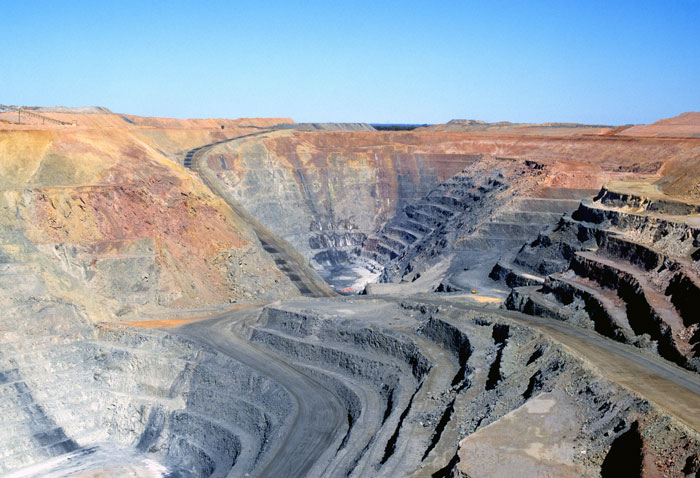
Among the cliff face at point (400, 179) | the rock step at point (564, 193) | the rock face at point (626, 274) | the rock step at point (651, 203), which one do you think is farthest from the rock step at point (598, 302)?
the rock step at point (564, 193)

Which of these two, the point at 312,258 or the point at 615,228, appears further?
the point at 312,258

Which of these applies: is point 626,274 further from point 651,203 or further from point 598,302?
point 651,203

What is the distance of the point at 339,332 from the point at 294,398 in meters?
6.30

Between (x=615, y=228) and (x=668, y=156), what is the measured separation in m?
34.2

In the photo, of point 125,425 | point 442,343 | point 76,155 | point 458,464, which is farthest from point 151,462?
point 76,155

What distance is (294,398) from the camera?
3456cm

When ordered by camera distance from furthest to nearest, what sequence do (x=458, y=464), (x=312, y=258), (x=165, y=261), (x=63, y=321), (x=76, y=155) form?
(x=312, y=258), (x=76, y=155), (x=165, y=261), (x=63, y=321), (x=458, y=464)

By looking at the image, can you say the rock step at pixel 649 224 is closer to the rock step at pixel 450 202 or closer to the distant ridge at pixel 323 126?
the rock step at pixel 450 202

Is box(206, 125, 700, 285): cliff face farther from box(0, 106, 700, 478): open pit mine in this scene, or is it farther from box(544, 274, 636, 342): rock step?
box(544, 274, 636, 342): rock step

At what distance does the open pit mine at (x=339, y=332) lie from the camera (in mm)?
23375

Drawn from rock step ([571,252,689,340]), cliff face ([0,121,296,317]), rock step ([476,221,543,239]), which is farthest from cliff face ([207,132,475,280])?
rock step ([571,252,689,340])

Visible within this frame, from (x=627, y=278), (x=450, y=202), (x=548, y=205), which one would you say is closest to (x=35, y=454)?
(x=627, y=278)

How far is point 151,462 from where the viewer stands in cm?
3556

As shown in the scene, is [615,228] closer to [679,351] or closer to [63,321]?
[679,351]
